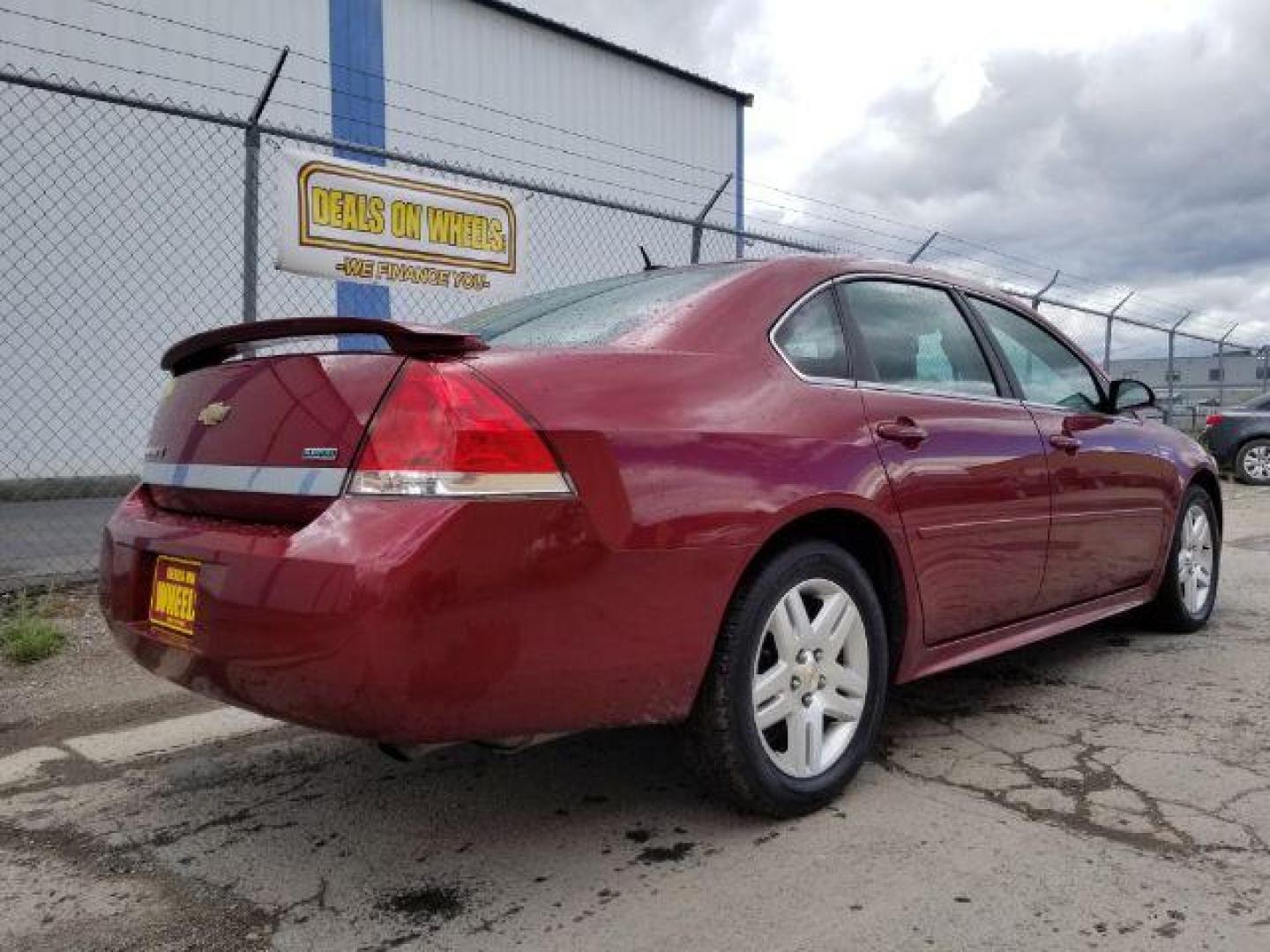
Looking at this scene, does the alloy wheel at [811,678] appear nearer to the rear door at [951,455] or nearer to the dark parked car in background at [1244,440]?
the rear door at [951,455]

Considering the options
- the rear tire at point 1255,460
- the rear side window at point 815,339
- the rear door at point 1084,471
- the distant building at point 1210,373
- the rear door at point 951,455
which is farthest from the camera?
the distant building at point 1210,373

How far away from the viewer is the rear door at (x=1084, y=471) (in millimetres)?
3699

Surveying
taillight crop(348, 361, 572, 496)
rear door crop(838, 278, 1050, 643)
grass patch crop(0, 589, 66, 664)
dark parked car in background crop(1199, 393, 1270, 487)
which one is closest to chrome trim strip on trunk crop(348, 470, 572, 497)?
taillight crop(348, 361, 572, 496)

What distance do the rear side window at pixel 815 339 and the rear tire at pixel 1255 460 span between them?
1333 centimetres

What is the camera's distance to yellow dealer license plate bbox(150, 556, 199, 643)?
2348mm

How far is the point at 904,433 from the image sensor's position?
2.99 m

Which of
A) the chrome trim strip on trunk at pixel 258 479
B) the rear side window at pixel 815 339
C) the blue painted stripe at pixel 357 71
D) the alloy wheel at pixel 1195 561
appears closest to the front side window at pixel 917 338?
the rear side window at pixel 815 339

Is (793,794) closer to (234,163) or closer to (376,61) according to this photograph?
(234,163)

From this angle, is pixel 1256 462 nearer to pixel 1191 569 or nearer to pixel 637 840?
pixel 1191 569

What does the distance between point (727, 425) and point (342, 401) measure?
900mm

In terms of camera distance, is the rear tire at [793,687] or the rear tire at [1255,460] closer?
the rear tire at [793,687]

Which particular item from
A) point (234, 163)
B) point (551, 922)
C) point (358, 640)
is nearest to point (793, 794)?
point (551, 922)

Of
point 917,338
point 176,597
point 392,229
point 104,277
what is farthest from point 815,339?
point 104,277

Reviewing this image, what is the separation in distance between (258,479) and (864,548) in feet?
5.42
